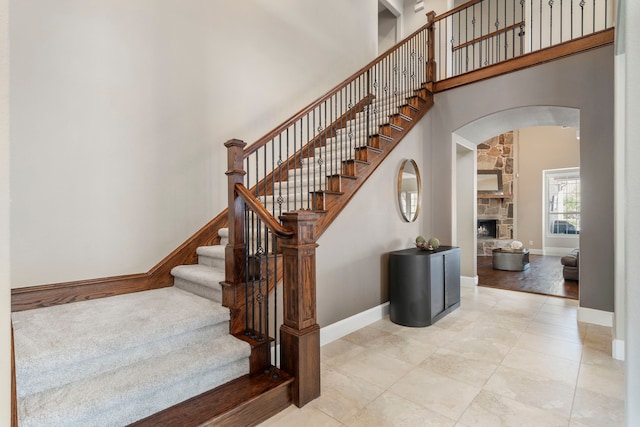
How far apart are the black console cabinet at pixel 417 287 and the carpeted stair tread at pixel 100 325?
1.85m

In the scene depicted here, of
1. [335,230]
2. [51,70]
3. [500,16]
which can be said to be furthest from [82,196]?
[500,16]

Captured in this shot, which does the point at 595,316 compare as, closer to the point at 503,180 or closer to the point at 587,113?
the point at 587,113

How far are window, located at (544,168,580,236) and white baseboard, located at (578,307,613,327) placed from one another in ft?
21.1

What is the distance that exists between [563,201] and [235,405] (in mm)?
9974

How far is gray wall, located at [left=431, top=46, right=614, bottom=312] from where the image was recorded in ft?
10.6

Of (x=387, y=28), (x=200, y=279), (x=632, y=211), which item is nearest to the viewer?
(x=632, y=211)

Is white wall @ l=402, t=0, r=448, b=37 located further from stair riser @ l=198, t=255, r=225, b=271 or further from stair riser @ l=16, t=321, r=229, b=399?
stair riser @ l=16, t=321, r=229, b=399

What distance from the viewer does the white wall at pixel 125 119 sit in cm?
238

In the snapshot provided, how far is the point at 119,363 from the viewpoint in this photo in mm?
1816

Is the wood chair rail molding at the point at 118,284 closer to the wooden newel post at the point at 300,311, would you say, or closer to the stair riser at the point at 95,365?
the stair riser at the point at 95,365

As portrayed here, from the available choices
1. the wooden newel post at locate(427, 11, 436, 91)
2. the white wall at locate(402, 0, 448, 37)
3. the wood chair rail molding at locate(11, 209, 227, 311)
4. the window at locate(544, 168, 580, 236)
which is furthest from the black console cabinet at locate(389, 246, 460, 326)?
the window at locate(544, 168, 580, 236)


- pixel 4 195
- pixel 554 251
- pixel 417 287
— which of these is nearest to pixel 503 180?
pixel 554 251

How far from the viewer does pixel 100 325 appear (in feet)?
6.65

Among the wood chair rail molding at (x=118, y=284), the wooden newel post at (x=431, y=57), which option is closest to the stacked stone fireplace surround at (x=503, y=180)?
the wooden newel post at (x=431, y=57)
